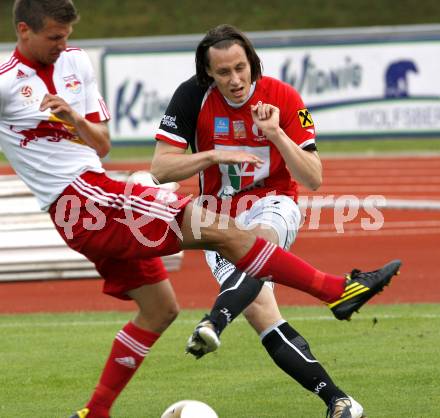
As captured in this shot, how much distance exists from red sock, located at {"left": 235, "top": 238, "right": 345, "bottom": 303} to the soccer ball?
757 millimetres

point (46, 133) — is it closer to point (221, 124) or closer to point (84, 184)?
point (84, 184)

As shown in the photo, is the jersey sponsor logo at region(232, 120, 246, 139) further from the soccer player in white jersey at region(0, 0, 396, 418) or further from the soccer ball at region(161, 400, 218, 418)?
the soccer ball at region(161, 400, 218, 418)

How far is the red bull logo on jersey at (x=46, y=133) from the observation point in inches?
236

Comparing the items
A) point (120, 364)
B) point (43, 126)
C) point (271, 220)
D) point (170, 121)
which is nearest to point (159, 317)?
point (120, 364)

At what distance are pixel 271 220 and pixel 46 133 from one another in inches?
52.2

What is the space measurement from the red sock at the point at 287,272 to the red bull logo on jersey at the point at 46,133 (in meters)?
1.16

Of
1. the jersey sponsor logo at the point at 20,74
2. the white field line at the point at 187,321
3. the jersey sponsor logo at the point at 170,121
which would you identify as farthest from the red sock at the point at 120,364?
the white field line at the point at 187,321

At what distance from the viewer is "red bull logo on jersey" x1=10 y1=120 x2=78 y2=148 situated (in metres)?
6.00

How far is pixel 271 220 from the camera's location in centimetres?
629

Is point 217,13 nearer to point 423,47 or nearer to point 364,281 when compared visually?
point 423,47

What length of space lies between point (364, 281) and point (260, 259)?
0.55 meters

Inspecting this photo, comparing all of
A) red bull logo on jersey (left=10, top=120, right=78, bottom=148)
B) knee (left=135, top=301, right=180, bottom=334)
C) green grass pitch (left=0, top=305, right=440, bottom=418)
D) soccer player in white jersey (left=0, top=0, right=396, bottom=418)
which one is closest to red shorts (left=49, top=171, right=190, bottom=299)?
soccer player in white jersey (left=0, top=0, right=396, bottom=418)

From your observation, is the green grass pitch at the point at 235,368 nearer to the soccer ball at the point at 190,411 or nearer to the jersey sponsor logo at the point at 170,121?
the soccer ball at the point at 190,411

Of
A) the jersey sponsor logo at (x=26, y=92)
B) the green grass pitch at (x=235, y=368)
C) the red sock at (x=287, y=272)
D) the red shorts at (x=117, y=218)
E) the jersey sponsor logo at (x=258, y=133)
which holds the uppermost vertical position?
the jersey sponsor logo at (x=26, y=92)
